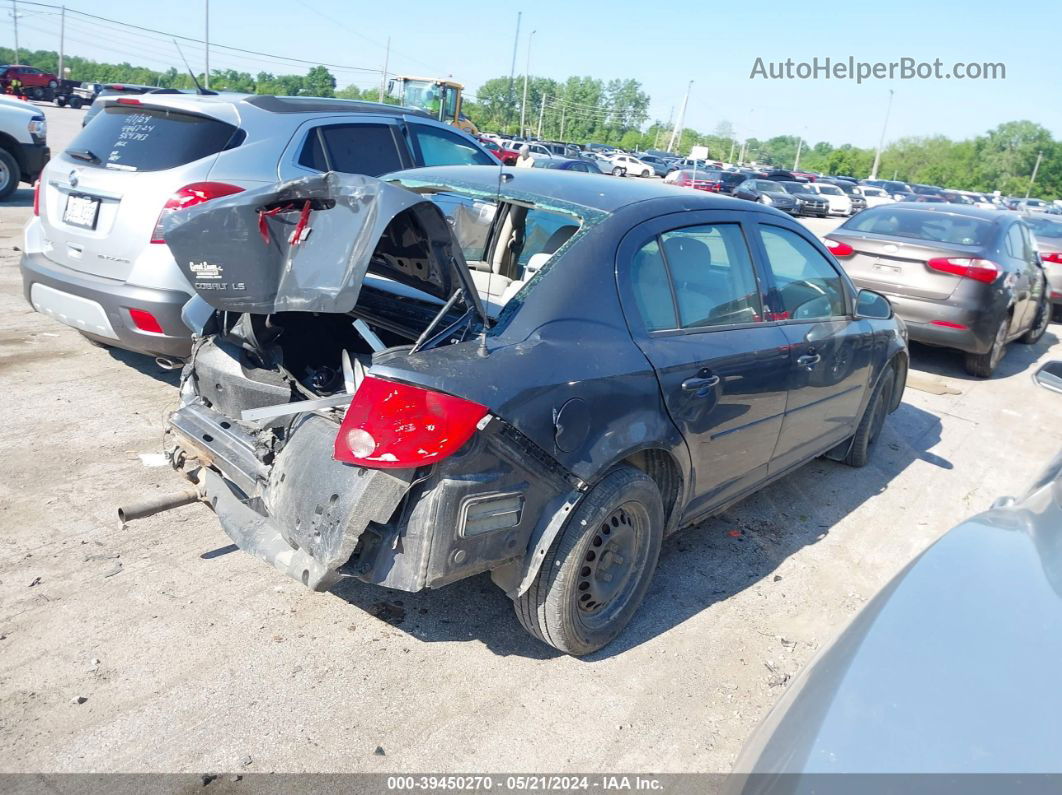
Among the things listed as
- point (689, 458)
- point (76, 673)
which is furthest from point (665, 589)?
point (76, 673)

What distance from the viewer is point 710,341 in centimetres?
349

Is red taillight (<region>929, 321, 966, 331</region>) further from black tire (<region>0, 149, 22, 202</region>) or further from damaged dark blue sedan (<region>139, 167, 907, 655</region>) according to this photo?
black tire (<region>0, 149, 22, 202</region>)

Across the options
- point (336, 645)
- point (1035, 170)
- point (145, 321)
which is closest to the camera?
point (336, 645)

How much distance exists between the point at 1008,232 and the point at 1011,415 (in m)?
2.23

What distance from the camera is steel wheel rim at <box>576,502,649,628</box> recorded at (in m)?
3.10

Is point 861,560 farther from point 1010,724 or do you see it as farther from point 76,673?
point 76,673

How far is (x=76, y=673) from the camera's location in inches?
111

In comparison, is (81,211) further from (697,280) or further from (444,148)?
(697,280)

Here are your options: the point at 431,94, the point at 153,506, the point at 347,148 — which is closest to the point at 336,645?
the point at 153,506

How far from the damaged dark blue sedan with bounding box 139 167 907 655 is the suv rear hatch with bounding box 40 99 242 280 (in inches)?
58.6

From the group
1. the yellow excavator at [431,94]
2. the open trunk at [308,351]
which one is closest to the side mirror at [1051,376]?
the open trunk at [308,351]

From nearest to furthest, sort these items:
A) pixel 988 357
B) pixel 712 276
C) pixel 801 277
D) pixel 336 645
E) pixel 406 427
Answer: pixel 406 427 → pixel 336 645 → pixel 712 276 → pixel 801 277 → pixel 988 357

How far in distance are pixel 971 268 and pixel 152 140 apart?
709 centimetres

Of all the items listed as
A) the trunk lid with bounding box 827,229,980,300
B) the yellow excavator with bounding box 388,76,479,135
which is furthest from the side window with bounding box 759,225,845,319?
the yellow excavator with bounding box 388,76,479,135
